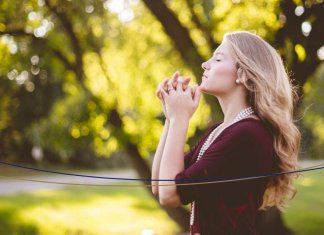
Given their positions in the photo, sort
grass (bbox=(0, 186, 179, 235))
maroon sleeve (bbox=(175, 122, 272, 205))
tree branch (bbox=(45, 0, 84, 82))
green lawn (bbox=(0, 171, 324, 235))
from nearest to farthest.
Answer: maroon sleeve (bbox=(175, 122, 272, 205)), tree branch (bbox=(45, 0, 84, 82)), green lawn (bbox=(0, 171, 324, 235)), grass (bbox=(0, 186, 179, 235))

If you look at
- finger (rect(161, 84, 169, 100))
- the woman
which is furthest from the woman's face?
finger (rect(161, 84, 169, 100))

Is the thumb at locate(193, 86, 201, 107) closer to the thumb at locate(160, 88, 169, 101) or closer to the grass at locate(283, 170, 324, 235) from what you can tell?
the thumb at locate(160, 88, 169, 101)

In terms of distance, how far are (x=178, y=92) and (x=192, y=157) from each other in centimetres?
25

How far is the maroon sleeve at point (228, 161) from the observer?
4.46 feet

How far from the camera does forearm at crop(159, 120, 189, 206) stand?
1403 millimetres

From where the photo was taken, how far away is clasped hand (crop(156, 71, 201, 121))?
147 cm

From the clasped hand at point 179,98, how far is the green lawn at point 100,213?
5758 mm

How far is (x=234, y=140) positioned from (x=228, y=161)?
6 cm

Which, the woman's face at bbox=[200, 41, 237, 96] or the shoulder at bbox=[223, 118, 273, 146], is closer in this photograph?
the shoulder at bbox=[223, 118, 273, 146]

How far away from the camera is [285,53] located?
213 inches

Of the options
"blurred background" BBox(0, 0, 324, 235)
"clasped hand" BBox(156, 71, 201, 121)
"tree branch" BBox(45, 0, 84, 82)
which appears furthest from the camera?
"tree branch" BBox(45, 0, 84, 82)

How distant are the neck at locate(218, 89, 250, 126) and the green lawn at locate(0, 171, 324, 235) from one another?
5673 mm

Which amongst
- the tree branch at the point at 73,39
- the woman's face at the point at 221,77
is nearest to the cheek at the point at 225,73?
the woman's face at the point at 221,77

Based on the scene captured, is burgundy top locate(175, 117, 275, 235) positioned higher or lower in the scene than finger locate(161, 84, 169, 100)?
lower
